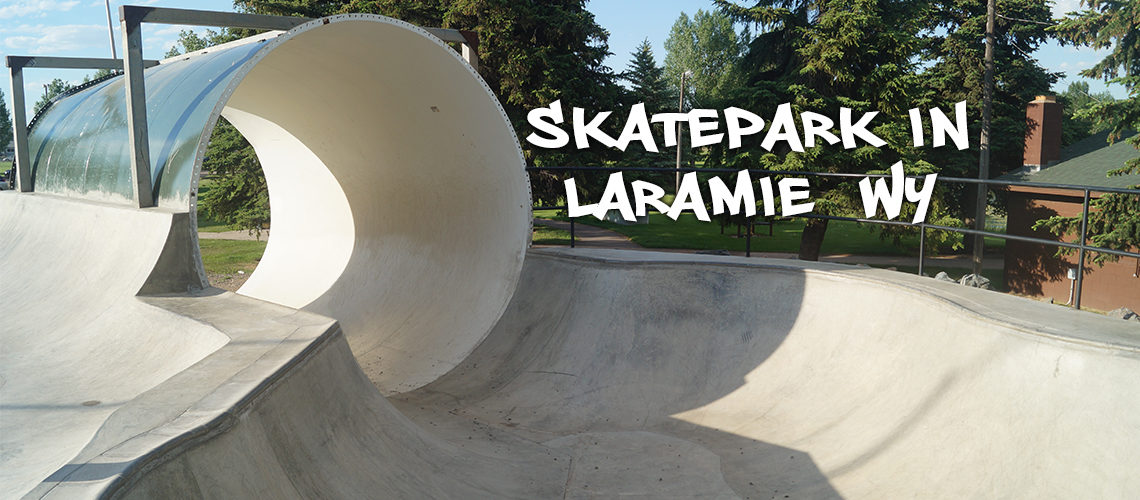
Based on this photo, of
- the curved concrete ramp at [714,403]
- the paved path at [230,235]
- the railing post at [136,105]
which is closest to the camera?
the curved concrete ramp at [714,403]

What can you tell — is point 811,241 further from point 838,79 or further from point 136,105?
point 136,105

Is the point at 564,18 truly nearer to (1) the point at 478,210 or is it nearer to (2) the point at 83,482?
(1) the point at 478,210

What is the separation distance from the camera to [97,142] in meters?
8.34

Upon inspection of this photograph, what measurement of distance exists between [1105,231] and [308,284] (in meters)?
20.9

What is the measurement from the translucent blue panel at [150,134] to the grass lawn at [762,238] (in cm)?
2085

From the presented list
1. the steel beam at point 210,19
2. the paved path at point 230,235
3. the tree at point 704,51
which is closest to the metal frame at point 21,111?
the steel beam at point 210,19

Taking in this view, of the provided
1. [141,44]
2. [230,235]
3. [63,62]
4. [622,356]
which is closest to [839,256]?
[622,356]

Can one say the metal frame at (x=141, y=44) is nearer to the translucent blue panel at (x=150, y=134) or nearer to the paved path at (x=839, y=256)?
the translucent blue panel at (x=150, y=134)

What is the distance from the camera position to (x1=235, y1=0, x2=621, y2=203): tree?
23.5 m

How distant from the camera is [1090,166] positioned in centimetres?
2533

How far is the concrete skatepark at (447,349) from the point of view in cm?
425

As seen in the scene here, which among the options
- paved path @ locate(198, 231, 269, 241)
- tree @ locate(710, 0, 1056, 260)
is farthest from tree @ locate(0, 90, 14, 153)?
tree @ locate(710, 0, 1056, 260)

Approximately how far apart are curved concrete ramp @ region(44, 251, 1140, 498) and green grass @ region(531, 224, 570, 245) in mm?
18484

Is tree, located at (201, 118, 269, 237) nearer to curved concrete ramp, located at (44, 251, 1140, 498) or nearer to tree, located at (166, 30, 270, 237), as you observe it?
tree, located at (166, 30, 270, 237)
